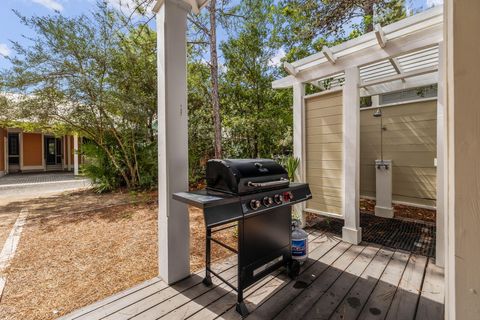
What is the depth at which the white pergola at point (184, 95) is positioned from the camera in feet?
6.96

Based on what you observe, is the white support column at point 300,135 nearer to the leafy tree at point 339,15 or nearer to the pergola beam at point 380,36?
the pergola beam at point 380,36

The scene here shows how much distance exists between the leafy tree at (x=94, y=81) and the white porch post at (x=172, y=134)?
3611mm

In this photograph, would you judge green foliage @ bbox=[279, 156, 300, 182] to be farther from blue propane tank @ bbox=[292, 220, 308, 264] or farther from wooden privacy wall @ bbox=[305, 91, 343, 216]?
blue propane tank @ bbox=[292, 220, 308, 264]

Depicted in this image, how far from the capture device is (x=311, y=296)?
6.53 feet

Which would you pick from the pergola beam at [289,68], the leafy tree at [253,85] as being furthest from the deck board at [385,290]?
the leafy tree at [253,85]

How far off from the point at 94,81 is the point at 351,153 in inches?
245

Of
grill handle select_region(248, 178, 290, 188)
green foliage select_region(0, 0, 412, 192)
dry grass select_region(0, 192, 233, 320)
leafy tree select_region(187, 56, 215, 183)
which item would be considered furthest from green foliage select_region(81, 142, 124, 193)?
grill handle select_region(248, 178, 290, 188)

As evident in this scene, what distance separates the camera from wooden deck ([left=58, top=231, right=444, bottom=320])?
1774 mm

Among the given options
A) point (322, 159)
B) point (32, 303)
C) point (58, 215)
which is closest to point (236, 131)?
point (322, 159)

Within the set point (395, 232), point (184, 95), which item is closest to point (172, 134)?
point (184, 95)

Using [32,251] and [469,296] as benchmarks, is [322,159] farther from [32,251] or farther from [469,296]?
[32,251]

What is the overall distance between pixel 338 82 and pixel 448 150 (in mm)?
5529

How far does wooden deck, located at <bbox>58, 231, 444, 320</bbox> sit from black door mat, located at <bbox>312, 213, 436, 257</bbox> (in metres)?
0.43

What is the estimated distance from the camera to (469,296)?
80 cm
